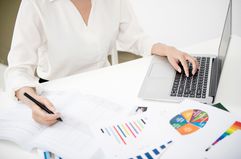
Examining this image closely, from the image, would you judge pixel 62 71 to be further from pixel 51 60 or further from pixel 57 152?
pixel 57 152

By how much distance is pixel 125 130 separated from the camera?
0.83 m

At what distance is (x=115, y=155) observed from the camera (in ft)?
2.47

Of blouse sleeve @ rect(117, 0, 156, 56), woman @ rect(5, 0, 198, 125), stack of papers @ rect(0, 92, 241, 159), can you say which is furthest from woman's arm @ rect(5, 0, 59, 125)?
blouse sleeve @ rect(117, 0, 156, 56)

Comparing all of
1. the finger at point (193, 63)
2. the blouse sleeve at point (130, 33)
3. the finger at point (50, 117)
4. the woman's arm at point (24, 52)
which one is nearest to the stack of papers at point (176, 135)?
the finger at point (50, 117)

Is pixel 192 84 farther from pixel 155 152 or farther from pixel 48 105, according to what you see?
pixel 48 105

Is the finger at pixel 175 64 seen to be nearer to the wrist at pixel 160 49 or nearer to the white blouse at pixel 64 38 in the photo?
the wrist at pixel 160 49

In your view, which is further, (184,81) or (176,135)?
(184,81)

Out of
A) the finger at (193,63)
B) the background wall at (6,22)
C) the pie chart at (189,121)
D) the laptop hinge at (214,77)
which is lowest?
the background wall at (6,22)

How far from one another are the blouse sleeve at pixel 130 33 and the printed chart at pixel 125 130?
23.5 inches

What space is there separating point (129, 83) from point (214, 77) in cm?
31

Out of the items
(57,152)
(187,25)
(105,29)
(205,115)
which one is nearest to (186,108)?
(205,115)

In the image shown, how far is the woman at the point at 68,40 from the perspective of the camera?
3.74 ft

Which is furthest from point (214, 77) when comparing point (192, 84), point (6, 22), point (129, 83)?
point (6, 22)

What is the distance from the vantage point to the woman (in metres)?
1.14
